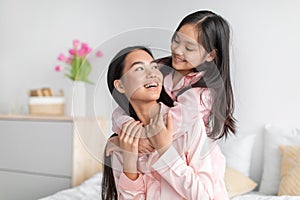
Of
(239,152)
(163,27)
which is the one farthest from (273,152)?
(163,27)

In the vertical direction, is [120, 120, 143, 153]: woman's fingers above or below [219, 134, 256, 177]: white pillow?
above

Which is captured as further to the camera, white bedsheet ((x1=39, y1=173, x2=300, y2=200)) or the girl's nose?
white bedsheet ((x1=39, y1=173, x2=300, y2=200))

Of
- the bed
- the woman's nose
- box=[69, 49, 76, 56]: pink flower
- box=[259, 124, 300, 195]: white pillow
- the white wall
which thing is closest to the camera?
the woman's nose

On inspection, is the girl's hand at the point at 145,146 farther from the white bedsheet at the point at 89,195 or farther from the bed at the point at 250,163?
the bed at the point at 250,163

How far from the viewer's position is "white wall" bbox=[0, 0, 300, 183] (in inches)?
103

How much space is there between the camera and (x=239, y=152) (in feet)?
8.41

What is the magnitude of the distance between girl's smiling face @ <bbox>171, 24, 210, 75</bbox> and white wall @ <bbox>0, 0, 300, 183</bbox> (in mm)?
1294

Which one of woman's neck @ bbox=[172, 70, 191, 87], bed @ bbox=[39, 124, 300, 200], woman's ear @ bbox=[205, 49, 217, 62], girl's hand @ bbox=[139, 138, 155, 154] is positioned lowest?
bed @ bbox=[39, 124, 300, 200]

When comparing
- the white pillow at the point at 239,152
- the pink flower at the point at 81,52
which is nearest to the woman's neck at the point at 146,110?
the white pillow at the point at 239,152

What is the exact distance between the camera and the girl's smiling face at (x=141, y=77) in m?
0.88

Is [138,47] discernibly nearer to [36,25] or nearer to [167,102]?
[167,102]

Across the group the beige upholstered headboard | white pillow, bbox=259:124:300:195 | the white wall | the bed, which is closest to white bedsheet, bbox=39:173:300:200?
the bed

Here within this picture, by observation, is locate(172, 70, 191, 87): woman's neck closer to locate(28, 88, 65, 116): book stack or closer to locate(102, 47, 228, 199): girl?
locate(102, 47, 228, 199): girl

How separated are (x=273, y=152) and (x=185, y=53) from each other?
179 cm
